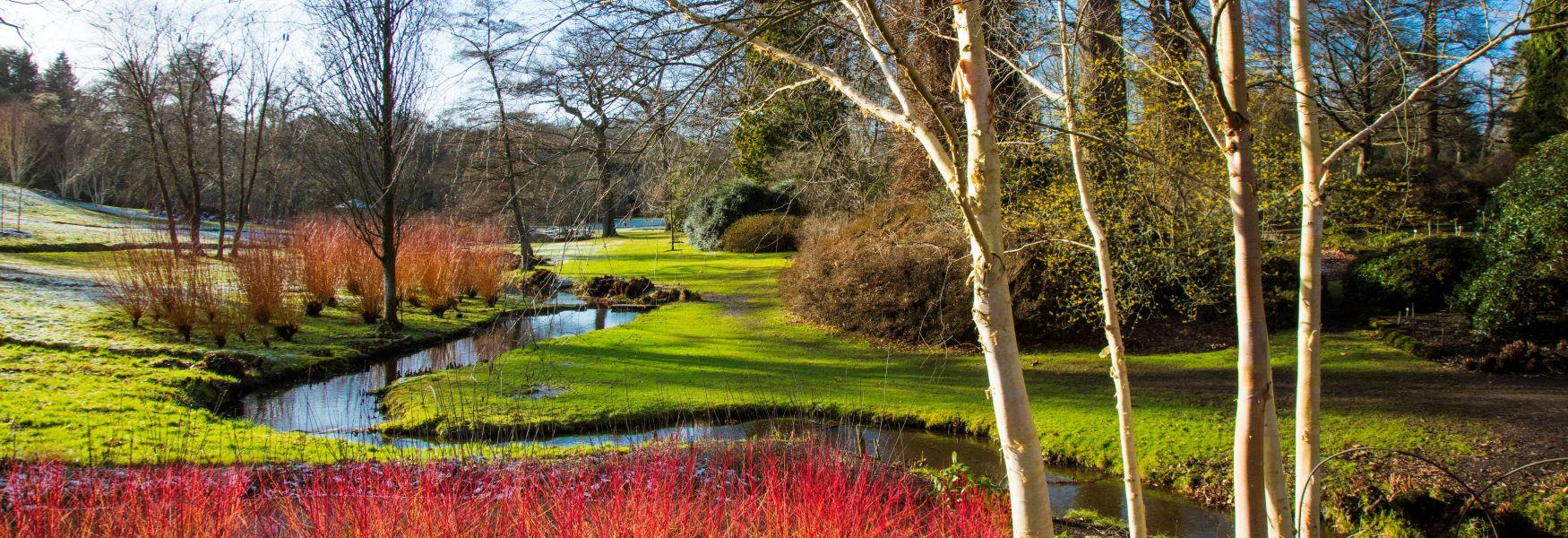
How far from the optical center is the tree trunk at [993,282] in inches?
75.6

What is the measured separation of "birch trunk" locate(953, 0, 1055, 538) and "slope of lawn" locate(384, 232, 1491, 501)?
15.1 ft

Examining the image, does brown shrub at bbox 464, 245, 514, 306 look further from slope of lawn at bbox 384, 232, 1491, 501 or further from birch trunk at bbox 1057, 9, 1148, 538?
birch trunk at bbox 1057, 9, 1148, 538

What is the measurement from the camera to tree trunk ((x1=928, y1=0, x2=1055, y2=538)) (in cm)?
192

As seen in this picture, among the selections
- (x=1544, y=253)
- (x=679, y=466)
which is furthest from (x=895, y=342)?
(x=1544, y=253)

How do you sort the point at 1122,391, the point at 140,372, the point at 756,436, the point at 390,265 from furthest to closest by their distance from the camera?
the point at 390,265, the point at 140,372, the point at 756,436, the point at 1122,391

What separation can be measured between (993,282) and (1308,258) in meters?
0.99

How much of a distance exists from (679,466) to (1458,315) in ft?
32.7

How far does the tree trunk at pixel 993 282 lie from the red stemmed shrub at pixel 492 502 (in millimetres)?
1950

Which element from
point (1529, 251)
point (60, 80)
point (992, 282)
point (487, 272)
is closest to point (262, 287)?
point (487, 272)

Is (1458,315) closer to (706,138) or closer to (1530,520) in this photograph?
(1530,520)

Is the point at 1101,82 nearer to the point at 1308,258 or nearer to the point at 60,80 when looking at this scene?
the point at 1308,258

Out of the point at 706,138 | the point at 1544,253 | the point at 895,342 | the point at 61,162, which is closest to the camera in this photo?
the point at 706,138

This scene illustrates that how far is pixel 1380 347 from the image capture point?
9.41m

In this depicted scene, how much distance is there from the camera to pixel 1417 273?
10.6 metres
